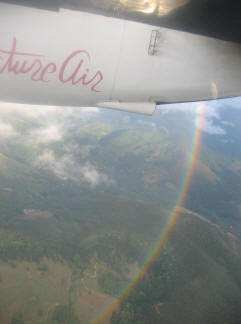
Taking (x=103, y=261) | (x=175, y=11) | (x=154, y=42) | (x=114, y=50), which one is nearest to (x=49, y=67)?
(x=114, y=50)

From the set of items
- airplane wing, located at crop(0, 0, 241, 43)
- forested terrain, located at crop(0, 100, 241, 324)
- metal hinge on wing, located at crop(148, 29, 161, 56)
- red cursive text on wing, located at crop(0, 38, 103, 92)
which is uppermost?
airplane wing, located at crop(0, 0, 241, 43)

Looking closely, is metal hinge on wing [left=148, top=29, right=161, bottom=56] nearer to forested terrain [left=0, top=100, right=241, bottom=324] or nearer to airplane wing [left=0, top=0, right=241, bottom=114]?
airplane wing [left=0, top=0, right=241, bottom=114]

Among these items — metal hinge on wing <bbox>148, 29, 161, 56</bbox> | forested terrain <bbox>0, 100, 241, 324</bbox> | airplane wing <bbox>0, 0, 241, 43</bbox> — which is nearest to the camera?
airplane wing <bbox>0, 0, 241, 43</bbox>

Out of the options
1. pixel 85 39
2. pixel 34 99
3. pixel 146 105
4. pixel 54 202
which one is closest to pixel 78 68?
pixel 85 39

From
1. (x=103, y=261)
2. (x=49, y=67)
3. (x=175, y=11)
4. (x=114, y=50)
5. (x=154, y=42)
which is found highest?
(x=175, y=11)

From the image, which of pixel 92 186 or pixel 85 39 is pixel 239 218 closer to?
pixel 92 186

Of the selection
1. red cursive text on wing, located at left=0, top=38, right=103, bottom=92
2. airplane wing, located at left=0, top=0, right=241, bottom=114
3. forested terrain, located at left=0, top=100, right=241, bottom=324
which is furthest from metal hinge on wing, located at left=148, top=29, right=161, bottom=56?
forested terrain, located at left=0, top=100, right=241, bottom=324

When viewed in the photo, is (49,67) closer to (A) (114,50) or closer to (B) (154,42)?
(A) (114,50)
